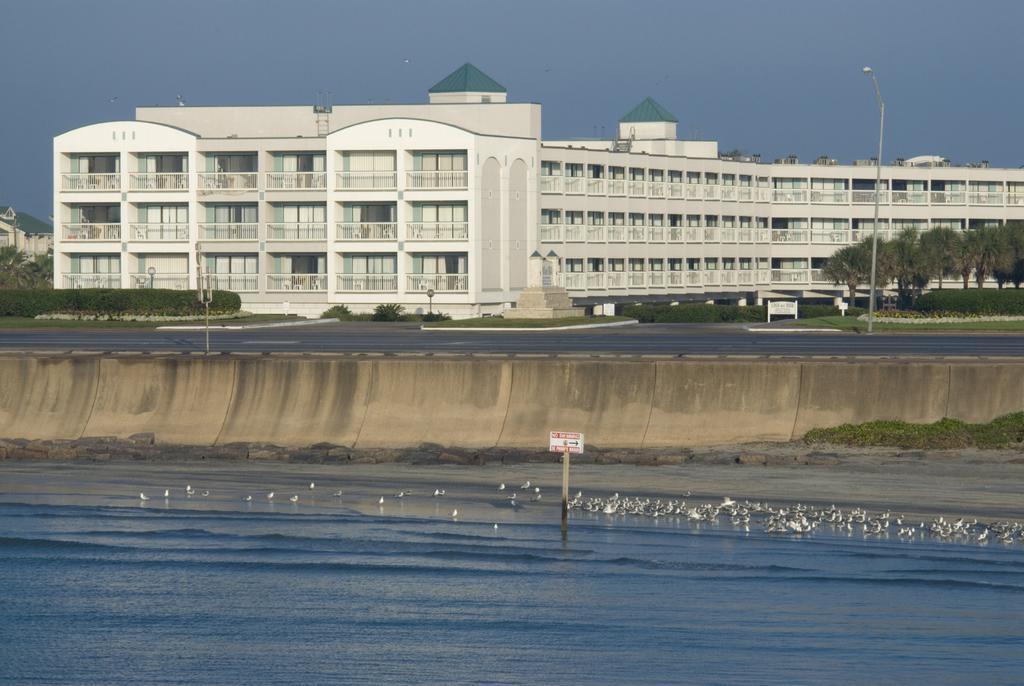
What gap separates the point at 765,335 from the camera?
56.7 m

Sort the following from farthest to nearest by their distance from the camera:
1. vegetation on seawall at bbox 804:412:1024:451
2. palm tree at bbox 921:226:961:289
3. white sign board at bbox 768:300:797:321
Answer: palm tree at bbox 921:226:961:289
white sign board at bbox 768:300:797:321
vegetation on seawall at bbox 804:412:1024:451

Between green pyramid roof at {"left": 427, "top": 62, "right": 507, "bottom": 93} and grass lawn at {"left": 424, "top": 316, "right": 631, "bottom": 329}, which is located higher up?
green pyramid roof at {"left": 427, "top": 62, "right": 507, "bottom": 93}

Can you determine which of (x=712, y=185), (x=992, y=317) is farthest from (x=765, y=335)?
(x=712, y=185)

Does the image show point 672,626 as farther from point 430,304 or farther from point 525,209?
point 525,209

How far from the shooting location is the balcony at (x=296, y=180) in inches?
3359

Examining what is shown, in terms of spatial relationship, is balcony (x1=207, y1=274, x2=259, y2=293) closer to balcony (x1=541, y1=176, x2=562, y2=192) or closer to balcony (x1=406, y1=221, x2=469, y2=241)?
balcony (x1=406, y1=221, x2=469, y2=241)

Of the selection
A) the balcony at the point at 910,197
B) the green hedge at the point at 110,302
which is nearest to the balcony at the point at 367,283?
the green hedge at the point at 110,302

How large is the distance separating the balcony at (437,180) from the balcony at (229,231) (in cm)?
1019

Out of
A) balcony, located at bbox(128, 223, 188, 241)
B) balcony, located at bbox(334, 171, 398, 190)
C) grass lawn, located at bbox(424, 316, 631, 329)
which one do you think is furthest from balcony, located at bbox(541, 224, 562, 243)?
balcony, located at bbox(128, 223, 188, 241)

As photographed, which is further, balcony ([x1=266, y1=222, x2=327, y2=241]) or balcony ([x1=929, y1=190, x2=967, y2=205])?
balcony ([x1=929, y1=190, x2=967, y2=205])

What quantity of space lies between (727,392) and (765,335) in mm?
28553

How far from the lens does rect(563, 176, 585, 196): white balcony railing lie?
90.8m

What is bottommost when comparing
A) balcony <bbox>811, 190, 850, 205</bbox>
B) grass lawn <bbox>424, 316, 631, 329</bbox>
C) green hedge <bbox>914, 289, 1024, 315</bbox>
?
grass lawn <bbox>424, 316, 631, 329</bbox>

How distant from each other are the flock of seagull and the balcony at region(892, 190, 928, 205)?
92.5m
